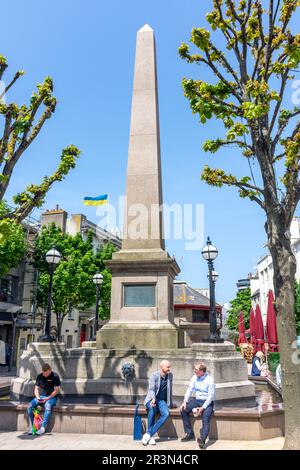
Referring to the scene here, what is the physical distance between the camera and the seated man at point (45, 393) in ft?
23.6

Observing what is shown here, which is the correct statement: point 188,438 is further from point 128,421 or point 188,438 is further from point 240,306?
point 240,306

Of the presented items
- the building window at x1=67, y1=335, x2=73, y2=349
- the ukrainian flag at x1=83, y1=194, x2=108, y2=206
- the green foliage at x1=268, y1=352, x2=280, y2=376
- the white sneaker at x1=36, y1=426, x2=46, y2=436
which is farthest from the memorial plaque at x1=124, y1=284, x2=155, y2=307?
the building window at x1=67, y1=335, x2=73, y2=349

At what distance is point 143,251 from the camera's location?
11.2m

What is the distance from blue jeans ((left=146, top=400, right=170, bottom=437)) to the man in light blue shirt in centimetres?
30

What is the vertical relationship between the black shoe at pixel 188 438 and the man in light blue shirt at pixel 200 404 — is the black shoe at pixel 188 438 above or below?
below

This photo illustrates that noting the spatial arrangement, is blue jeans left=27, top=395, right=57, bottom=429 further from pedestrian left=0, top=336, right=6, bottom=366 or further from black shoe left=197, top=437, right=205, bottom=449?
pedestrian left=0, top=336, right=6, bottom=366

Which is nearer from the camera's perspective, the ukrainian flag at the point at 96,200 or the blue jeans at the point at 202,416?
the blue jeans at the point at 202,416

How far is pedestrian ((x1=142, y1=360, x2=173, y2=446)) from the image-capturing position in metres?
6.59

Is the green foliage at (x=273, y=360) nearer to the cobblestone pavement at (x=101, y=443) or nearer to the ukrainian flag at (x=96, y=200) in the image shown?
the cobblestone pavement at (x=101, y=443)

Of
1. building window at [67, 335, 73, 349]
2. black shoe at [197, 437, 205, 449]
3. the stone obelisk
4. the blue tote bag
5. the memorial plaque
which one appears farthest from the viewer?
building window at [67, 335, 73, 349]

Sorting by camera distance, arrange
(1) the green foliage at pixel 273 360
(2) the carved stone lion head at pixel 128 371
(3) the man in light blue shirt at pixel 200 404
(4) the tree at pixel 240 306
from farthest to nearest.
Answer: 1. (4) the tree at pixel 240 306
2. (1) the green foliage at pixel 273 360
3. (2) the carved stone lion head at pixel 128 371
4. (3) the man in light blue shirt at pixel 200 404

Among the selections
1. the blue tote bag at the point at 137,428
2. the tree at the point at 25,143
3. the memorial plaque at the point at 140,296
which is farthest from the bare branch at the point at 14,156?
the blue tote bag at the point at 137,428

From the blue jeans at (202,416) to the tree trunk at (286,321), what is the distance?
1.28 meters

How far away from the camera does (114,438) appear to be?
682 centimetres
